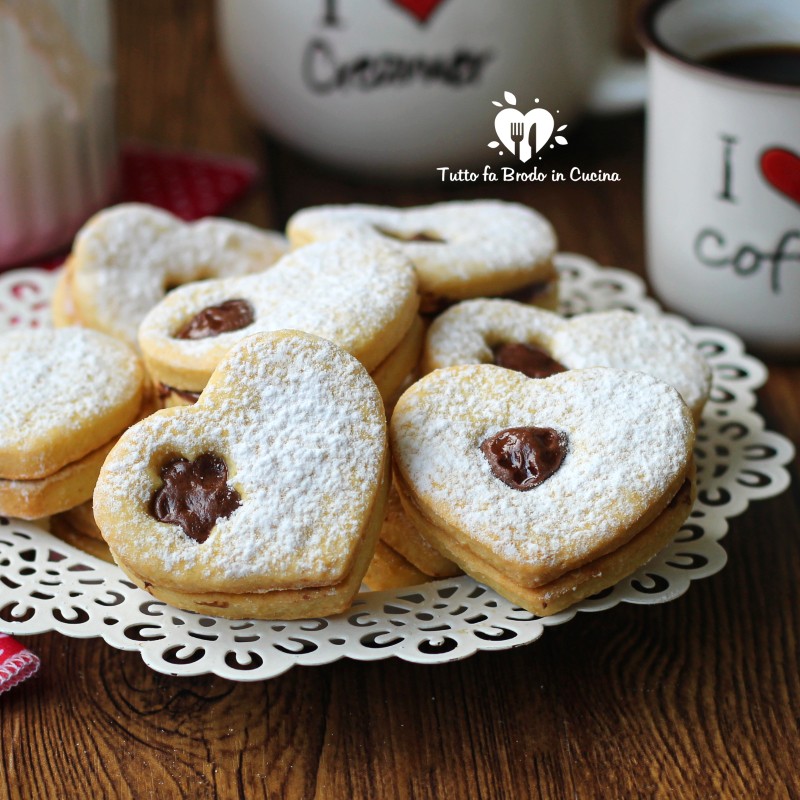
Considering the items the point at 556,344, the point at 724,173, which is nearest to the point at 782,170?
the point at 724,173

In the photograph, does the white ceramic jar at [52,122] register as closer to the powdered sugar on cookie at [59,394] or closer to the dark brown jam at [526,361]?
the powdered sugar on cookie at [59,394]

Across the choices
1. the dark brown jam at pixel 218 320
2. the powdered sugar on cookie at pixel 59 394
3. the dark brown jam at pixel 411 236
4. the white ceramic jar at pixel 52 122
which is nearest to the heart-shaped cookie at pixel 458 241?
the dark brown jam at pixel 411 236

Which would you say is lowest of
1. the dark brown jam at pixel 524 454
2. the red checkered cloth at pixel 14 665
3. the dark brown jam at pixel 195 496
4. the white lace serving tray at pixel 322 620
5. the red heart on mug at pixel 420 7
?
the red checkered cloth at pixel 14 665

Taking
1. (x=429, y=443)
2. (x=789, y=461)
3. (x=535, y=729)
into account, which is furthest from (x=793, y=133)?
(x=535, y=729)

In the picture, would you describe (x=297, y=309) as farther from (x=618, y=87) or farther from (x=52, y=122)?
(x=618, y=87)

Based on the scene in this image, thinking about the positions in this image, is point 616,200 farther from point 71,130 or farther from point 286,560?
point 286,560

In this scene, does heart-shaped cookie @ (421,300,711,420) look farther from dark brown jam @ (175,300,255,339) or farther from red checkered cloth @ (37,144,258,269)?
red checkered cloth @ (37,144,258,269)
